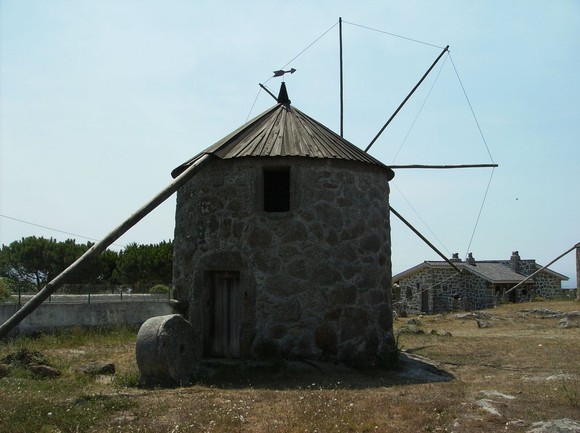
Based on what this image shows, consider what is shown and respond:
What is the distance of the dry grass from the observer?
6.17 meters

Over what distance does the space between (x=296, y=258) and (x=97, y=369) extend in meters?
3.65

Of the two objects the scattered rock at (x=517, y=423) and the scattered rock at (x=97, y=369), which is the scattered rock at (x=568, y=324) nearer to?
the scattered rock at (x=517, y=423)

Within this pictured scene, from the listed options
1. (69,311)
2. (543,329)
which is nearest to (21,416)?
(69,311)

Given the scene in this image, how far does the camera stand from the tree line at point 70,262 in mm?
35719

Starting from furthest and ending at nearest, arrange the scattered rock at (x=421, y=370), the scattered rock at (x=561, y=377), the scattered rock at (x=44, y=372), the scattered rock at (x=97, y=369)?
the scattered rock at (x=421, y=370)
the scattered rock at (x=97, y=369)
the scattered rock at (x=44, y=372)
the scattered rock at (x=561, y=377)

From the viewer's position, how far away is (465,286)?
3562 centimetres

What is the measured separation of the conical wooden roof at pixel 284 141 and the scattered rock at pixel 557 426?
5470 millimetres

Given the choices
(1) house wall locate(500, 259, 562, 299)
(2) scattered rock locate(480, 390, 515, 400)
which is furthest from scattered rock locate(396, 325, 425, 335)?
(1) house wall locate(500, 259, 562, 299)

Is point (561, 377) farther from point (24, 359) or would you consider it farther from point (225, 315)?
point (24, 359)

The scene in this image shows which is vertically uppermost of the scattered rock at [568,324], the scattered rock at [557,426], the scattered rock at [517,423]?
the scattered rock at [568,324]

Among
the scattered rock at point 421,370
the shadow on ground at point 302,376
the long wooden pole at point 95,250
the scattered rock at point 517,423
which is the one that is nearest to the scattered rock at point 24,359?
the long wooden pole at point 95,250

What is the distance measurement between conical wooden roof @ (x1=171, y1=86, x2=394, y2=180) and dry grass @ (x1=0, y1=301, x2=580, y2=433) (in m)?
3.61

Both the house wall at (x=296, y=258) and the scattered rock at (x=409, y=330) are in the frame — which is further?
the scattered rock at (x=409, y=330)

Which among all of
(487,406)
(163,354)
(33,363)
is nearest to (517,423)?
(487,406)
